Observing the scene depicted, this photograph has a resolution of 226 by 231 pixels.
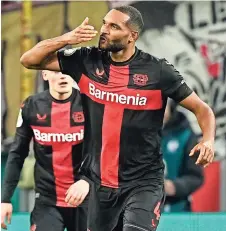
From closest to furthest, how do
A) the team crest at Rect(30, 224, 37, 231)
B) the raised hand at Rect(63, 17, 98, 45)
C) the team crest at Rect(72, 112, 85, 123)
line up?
the raised hand at Rect(63, 17, 98, 45), the team crest at Rect(30, 224, 37, 231), the team crest at Rect(72, 112, 85, 123)

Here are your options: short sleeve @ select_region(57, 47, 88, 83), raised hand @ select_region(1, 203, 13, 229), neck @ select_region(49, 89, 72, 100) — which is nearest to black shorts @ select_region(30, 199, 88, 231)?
raised hand @ select_region(1, 203, 13, 229)

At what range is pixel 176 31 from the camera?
12.8m

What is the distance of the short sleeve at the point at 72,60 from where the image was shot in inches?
326

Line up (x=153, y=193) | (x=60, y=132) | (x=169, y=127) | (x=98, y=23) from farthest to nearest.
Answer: (x=98, y=23)
(x=169, y=127)
(x=60, y=132)
(x=153, y=193)

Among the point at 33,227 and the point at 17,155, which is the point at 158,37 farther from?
the point at 33,227

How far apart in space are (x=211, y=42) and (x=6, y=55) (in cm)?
209

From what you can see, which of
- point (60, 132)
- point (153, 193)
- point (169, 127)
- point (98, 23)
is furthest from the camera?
point (98, 23)

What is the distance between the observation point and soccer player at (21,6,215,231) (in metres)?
8.11

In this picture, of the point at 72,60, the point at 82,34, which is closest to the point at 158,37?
the point at 72,60

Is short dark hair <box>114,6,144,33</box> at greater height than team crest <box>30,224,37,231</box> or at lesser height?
greater

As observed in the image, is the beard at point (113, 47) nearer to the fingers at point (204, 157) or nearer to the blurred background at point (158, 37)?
the fingers at point (204, 157)

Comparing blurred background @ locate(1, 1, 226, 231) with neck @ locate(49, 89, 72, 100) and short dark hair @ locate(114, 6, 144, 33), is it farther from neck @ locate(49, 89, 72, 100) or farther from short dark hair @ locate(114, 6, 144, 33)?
short dark hair @ locate(114, 6, 144, 33)

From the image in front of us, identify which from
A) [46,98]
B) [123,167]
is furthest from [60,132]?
[123,167]

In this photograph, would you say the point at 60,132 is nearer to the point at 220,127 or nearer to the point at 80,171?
the point at 80,171
